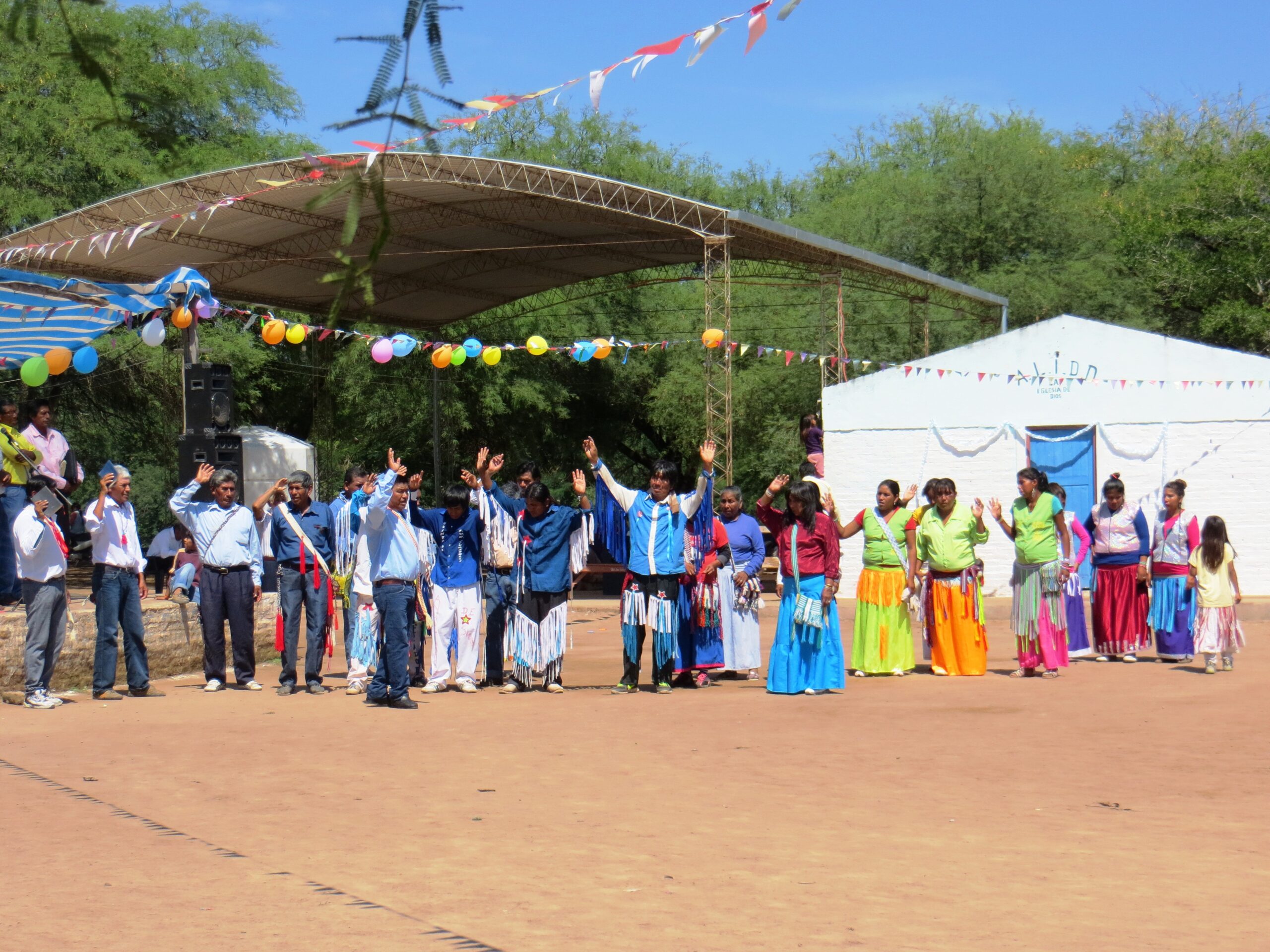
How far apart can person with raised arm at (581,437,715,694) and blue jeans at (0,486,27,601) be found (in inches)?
217

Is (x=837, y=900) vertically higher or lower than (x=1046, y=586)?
lower

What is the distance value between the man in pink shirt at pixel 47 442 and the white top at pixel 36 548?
309 cm

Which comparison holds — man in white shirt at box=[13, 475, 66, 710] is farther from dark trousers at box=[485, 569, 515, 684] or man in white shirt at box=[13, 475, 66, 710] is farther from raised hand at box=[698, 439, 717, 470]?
raised hand at box=[698, 439, 717, 470]

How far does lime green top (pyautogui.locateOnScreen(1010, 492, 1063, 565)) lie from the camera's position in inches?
476

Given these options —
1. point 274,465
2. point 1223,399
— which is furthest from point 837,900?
point 274,465

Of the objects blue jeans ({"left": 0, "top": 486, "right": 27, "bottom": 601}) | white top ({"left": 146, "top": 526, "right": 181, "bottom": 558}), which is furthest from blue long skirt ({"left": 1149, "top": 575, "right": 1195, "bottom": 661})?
white top ({"left": 146, "top": 526, "right": 181, "bottom": 558})

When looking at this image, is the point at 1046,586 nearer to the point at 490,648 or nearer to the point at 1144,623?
the point at 1144,623

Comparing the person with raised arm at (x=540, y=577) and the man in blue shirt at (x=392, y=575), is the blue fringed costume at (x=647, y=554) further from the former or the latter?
the man in blue shirt at (x=392, y=575)

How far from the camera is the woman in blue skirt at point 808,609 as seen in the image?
11.1m

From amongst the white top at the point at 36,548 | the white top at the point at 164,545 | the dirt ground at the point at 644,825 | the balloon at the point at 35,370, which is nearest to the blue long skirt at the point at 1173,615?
the dirt ground at the point at 644,825

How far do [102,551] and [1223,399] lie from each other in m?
14.0

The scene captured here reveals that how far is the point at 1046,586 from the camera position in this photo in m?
12.0

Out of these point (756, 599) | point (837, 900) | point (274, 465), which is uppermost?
point (274, 465)

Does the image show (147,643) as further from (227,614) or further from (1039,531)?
(1039,531)
